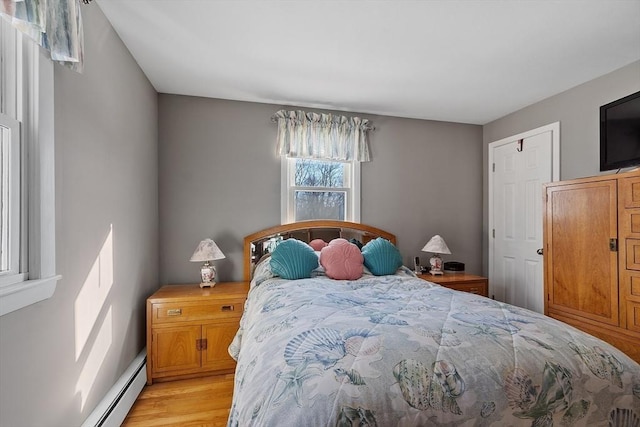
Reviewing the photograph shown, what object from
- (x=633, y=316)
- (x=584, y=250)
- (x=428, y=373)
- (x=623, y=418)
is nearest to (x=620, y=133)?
(x=584, y=250)

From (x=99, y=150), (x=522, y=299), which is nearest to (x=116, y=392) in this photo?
(x=99, y=150)

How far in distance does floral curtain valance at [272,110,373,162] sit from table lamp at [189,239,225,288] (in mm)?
1100

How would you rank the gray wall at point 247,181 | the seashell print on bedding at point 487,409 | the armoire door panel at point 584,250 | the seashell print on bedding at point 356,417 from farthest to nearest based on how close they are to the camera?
1. the gray wall at point 247,181
2. the armoire door panel at point 584,250
3. the seashell print on bedding at point 487,409
4. the seashell print on bedding at point 356,417

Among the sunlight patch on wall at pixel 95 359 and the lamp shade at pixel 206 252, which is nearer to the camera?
the sunlight patch on wall at pixel 95 359

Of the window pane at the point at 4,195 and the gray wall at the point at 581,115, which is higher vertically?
the gray wall at the point at 581,115

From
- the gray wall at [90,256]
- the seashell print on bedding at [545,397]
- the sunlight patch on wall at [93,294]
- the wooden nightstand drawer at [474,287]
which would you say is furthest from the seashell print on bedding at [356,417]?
the wooden nightstand drawer at [474,287]

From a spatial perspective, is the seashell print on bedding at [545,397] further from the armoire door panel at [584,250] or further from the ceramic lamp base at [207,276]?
the ceramic lamp base at [207,276]

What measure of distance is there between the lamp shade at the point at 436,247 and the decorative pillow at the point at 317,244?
3.54 ft

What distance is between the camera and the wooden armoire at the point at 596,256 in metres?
1.83

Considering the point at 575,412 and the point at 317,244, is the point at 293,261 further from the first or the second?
the point at 575,412

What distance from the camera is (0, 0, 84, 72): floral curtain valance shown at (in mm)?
938

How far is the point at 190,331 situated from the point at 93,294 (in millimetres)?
918

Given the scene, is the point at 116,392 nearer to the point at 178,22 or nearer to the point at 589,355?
the point at 178,22

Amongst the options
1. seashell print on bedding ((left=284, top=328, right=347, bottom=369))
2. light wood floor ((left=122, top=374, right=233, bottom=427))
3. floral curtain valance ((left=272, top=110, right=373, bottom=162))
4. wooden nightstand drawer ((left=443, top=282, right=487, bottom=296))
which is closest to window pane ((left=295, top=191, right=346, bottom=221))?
floral curtain valance ((left=272, top=110, right=373, bottom=162))
